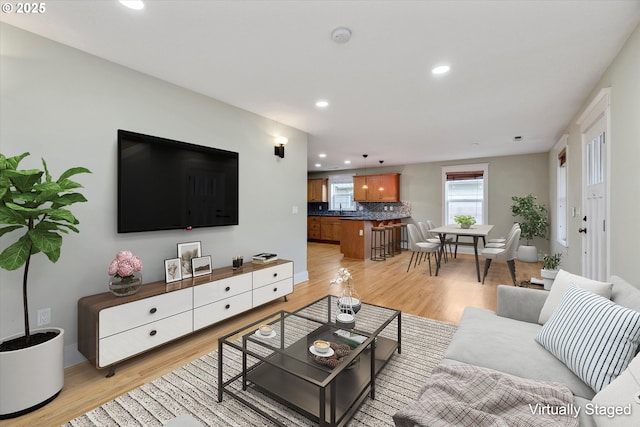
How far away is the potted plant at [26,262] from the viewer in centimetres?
165

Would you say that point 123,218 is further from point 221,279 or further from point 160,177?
point 221,279

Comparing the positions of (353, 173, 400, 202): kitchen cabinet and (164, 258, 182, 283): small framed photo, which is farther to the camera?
(353, 173, 400, 202): kitchen cabinet

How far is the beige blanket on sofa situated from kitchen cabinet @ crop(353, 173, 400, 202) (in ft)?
23.1

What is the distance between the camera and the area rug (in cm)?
165

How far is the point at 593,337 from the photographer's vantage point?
1320 millimetres

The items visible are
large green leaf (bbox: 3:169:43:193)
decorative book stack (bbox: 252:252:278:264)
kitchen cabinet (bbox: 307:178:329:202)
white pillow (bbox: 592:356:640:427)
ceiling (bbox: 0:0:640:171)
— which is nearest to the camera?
white pillow (bbox: 592:356:640:427)

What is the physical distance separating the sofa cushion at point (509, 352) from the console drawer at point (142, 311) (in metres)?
2.13

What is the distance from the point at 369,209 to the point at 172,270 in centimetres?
721

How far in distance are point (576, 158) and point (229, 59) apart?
4.37m

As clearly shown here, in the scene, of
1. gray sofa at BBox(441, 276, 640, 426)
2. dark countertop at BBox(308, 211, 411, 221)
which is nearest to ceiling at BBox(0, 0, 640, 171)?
gray sofa at BBox(441, 276, 640, 426)

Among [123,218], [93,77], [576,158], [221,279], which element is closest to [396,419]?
[221,279]

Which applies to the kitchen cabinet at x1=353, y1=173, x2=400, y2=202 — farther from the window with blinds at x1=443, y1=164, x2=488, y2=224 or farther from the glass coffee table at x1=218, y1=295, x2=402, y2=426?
the glass coffee table at x1=218, y1=295, x2=402, y2=426

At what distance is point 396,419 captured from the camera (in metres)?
1.09

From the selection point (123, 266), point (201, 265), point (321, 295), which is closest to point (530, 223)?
point (321, 295)
